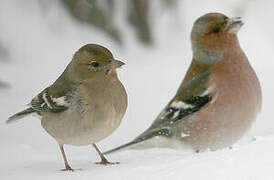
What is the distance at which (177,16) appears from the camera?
689 centimetres

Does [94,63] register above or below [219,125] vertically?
above

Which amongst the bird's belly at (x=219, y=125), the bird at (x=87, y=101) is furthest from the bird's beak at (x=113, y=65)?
the bird's belly at (x=219, y=125)

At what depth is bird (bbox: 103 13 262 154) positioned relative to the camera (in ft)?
13.9

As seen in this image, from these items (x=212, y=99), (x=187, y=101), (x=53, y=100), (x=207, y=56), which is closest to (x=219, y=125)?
(x=212, y=99)

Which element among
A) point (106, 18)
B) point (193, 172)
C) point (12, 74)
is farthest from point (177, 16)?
point (193, 172)

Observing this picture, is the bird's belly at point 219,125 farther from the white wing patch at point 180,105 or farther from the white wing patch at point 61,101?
the white wing patch at point 61,101

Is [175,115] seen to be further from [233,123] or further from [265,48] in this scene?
[265,48]

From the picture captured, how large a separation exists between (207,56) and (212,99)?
0.37 metres

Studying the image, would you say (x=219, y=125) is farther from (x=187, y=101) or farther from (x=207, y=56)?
(x=207, y=56)

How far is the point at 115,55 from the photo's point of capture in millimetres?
6477

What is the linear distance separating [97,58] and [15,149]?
1.37 meters

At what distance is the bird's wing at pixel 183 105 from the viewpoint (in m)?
4.37

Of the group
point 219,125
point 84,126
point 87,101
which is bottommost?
point 219,125

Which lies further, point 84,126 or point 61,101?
point 61,101
